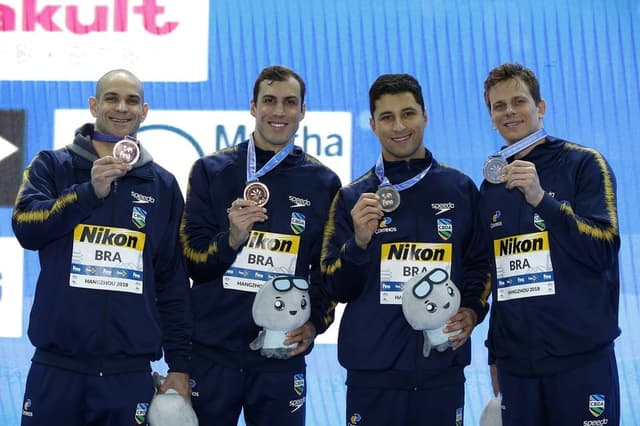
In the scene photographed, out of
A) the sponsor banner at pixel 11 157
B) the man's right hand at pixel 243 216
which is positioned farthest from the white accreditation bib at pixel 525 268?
the sponsor banner at pixel 11 157

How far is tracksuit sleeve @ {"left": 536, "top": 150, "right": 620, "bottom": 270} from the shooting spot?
10.2 feet

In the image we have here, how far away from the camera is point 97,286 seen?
3207mm

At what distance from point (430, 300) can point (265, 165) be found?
98cm

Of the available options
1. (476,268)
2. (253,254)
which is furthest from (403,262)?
(253,254)

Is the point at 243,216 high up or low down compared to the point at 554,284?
up

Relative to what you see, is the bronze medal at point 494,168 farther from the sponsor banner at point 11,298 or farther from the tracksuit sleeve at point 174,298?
the sponsor banner at point 11,298

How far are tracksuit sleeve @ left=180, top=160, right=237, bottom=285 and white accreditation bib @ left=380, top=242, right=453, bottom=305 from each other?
600mm

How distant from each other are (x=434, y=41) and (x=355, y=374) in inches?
95.6

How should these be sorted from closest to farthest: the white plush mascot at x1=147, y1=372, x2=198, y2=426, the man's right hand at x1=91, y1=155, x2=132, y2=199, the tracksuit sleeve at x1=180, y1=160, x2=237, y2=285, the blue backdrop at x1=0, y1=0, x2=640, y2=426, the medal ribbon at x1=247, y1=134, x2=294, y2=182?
1. the man's right hand at x1=91, y1=155, x2=132, y2=199
2. the white plush mascot at x1=147, y1=372, x2=198, y2=426
3. the tracksuit sleeve at x1=180, y1=160, x2=237, y2=285
4. the medal ribbon at x1=247, y1=134, x2=294, y2=182
5. the blue backdrop at x1=0, y1=0, x2=640, y2=426

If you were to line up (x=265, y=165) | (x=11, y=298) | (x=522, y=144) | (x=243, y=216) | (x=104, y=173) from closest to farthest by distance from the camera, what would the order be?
(x=104, y=173)
(x=243, y=216)
(x=522, y=144)
(x=265, y=165)
(x=11, y=298)

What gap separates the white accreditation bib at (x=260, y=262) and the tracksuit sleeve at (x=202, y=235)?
64mm

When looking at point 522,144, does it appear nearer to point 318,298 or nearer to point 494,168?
point 494,168

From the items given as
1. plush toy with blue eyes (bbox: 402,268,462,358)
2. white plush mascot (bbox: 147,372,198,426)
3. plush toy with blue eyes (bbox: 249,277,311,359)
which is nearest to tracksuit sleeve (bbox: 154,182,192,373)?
white plush mascot (bbox: 147,372,198,426)

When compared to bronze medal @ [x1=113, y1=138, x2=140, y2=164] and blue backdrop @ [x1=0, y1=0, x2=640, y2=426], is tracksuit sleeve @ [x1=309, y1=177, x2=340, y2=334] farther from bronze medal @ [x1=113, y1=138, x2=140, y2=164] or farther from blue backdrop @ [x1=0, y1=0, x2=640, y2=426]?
blue backdrop @ [x1=0, y1=0, x2=640, y2=426]
